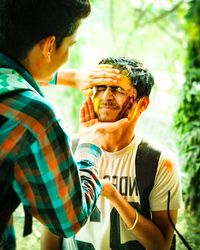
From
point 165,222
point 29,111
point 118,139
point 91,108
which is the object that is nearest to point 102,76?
point 91,108

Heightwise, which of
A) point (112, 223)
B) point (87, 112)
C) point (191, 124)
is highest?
point (87, 112)

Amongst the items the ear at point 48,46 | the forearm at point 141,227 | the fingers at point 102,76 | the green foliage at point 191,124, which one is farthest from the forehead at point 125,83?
the green foliage at point 191,124

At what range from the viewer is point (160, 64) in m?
5.50

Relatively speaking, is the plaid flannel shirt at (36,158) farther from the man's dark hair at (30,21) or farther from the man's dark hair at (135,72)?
the man's dark hair at (135,72)

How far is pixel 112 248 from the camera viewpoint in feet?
5.63

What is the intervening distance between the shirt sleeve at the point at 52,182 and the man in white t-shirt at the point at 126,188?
583 millimetres

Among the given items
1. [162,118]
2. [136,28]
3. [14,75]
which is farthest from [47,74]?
[136,28]

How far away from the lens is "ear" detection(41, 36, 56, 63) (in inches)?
41.1

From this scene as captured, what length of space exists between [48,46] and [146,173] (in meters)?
1.00

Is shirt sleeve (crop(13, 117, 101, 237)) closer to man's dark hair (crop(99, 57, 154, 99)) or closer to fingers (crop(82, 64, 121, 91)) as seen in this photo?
fingers (crop(82, 64, 121, 91))

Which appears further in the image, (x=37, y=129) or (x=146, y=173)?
(x=146, y=173)

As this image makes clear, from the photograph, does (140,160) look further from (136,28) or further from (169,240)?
(136,28)

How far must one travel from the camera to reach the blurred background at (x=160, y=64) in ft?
10.4

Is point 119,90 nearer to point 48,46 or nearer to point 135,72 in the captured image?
point 135,72
